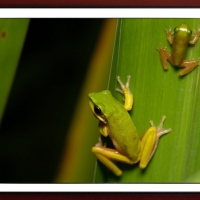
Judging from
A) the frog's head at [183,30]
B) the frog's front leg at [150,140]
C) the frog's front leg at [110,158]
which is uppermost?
the frog's head at [183,30]

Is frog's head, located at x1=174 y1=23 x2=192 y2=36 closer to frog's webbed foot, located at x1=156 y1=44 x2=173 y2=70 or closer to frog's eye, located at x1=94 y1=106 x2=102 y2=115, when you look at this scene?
frog's webbed foot, located at x1=156 y1=44 x2=173 y2=70

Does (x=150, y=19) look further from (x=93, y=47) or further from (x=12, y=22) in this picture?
(x=12, y=22)

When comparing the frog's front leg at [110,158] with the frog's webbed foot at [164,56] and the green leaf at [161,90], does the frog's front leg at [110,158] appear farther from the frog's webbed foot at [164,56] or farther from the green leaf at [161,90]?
the frog's webbed foot at [164,56]

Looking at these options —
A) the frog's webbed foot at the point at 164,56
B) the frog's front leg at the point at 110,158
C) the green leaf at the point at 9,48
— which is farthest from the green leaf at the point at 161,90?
the green leaf at the point at 9,48

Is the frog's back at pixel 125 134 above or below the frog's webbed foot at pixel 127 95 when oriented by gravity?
below

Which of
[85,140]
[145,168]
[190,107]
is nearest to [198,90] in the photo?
[190,107]

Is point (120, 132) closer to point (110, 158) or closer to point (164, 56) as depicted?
point (110, 158)
